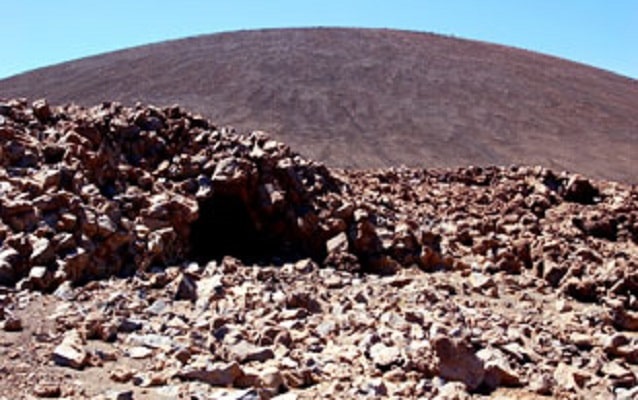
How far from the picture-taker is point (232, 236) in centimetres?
816

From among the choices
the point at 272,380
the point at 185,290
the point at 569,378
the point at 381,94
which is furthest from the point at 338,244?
the point at 381,94

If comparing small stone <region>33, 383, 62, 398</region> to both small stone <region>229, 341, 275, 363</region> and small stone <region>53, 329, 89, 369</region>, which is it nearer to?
small stone <region>53, 329, 89, 369</region>

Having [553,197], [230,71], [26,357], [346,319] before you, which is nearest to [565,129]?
[230,71]

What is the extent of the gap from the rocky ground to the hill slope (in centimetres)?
1146

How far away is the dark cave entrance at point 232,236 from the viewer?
7785mm

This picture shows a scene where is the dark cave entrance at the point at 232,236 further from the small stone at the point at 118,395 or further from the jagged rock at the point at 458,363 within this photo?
the small stone at the point at 118,395

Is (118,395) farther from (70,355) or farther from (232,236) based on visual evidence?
(232,236)

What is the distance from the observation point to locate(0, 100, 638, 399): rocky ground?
4.91 metres

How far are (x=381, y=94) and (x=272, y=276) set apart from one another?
891 inches

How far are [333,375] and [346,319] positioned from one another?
1.02 metres

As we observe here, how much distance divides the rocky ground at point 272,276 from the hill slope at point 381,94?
1146cm

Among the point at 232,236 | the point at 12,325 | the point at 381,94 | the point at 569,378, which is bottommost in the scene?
the point at 569,378

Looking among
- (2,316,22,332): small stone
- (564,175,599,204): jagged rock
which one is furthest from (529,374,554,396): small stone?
(564,175,599,204): jagged rock

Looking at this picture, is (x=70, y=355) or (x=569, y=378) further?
(x=569, y=378)
